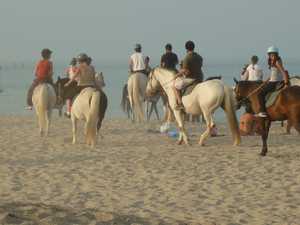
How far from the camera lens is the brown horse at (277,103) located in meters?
14.2

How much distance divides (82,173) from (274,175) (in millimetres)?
3168

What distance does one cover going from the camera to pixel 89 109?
15453 millimetres

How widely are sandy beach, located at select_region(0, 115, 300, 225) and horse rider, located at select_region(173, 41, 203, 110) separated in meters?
1.23

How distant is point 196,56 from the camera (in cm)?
1622

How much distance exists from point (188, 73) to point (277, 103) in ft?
7.95

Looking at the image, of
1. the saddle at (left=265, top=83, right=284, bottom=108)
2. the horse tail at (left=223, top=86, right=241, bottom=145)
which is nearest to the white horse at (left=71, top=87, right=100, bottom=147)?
the horse tail at (left=223, top=86, right=241, bottom=145)

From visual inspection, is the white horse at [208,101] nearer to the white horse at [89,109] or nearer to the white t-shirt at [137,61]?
the white horse at [89,109]

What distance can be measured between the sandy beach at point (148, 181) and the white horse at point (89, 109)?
1.19 feet

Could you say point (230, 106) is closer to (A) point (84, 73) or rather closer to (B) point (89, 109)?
(B) point (89, 109)

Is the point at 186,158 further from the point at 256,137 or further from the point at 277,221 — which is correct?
the point at 277,221

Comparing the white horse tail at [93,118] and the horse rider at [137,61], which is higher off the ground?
the horse rider at [137,61]

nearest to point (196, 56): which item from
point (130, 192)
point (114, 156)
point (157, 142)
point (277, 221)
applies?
point (157, 142)

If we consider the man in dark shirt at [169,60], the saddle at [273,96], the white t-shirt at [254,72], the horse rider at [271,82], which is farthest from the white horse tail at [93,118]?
the white t-shirt at [254,72]

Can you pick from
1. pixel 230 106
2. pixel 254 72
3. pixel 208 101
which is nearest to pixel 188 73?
pixel 208 101
